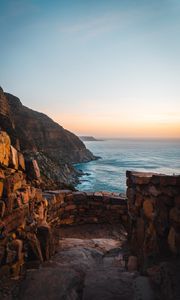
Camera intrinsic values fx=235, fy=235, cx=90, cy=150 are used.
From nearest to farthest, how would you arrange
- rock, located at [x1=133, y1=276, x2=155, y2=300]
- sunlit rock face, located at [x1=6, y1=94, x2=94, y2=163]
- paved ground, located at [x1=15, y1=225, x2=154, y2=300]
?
rock, located at [x1=133, y1=276, x2=155, y2=300], paved ground, located at [x1=15, y1=225, x2=154, y2=300], sunlit rock face, located at [x1=6, y1=94, x2=94, y2=163]

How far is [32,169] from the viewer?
5.18 m

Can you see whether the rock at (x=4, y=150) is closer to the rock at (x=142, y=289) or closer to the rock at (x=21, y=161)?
the rock at (x=21, y=161)

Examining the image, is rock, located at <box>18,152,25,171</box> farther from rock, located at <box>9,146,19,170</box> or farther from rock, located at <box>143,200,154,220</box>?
rock, located at <box>143,200,154,220</box>

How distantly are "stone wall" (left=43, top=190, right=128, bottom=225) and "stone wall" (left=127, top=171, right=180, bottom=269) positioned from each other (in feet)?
13.6

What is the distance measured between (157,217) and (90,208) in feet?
18.0

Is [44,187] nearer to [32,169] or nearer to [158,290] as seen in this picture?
[32,169]

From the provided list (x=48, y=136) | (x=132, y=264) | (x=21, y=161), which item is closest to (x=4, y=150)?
(x=21, y=161)

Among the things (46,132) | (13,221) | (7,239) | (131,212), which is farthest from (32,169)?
(46,132)

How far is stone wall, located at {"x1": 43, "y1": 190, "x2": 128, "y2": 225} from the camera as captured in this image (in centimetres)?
880

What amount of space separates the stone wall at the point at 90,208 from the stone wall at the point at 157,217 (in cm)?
414

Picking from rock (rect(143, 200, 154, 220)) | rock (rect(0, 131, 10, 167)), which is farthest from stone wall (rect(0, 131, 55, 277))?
rock (rect(143, 200, 154, 220))

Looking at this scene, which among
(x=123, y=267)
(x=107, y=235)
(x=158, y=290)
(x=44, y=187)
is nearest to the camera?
(x=158, y=290)

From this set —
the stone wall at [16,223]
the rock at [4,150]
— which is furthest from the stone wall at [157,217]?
the rock at [4,150]

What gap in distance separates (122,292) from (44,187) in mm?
6648
